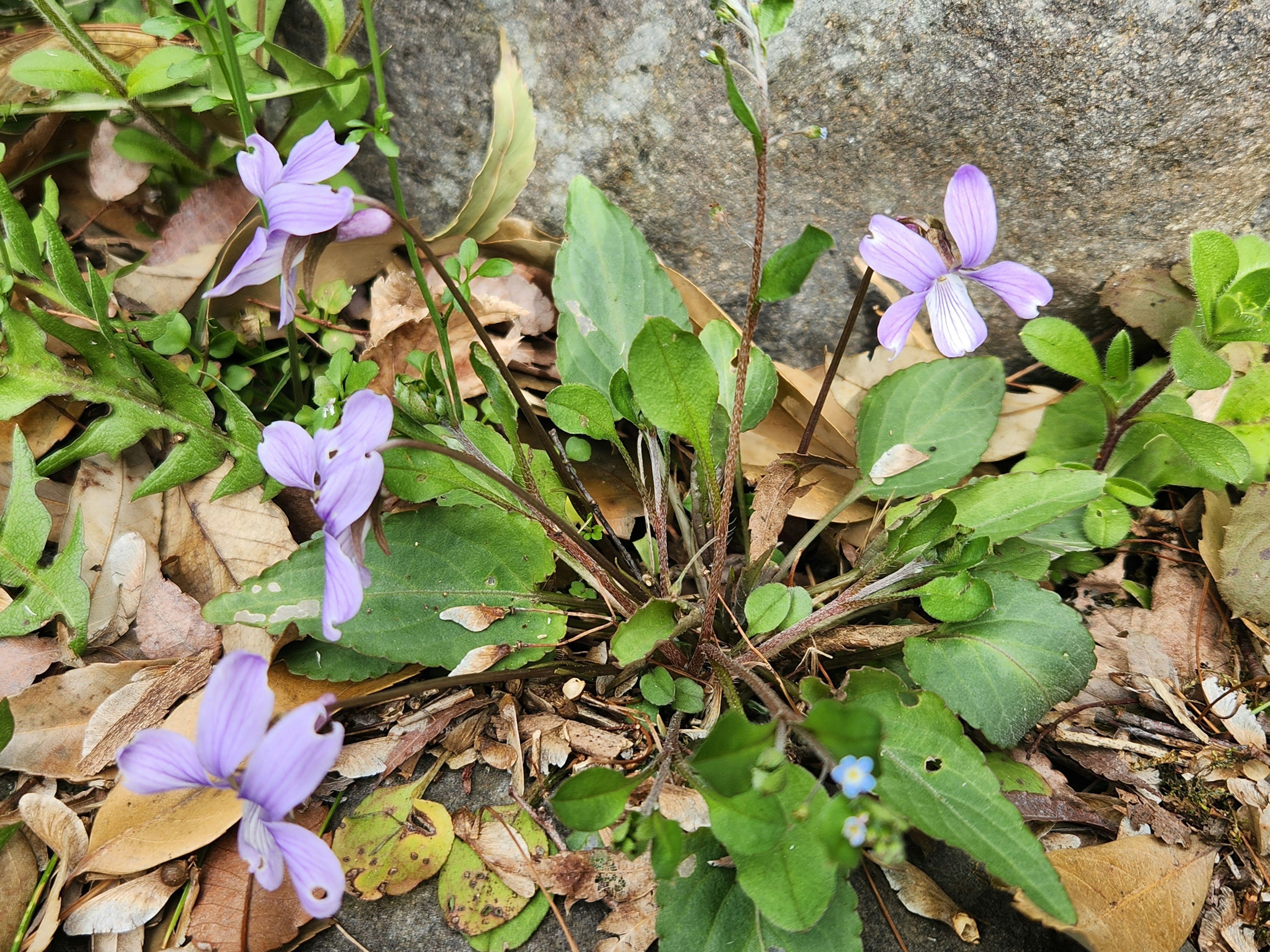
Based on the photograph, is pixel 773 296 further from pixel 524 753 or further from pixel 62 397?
pixel 62 397

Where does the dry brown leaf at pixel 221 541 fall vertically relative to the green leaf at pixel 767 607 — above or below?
below

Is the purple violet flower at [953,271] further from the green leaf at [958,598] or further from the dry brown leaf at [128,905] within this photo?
the dry brown leaf at [128,905]

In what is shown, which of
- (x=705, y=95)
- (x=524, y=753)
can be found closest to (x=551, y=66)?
(x=705, y=95)

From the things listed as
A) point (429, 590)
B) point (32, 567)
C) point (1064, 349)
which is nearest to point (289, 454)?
point (429, 590)

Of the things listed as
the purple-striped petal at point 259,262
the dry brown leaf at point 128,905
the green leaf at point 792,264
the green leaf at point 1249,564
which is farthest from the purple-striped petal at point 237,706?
the green leaf at point 1249,564

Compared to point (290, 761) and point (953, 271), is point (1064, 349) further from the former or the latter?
point (290, 761)

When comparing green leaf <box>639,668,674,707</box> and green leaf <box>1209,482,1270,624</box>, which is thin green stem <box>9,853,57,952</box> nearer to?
green leaf <box>639,668,674,707</box>
